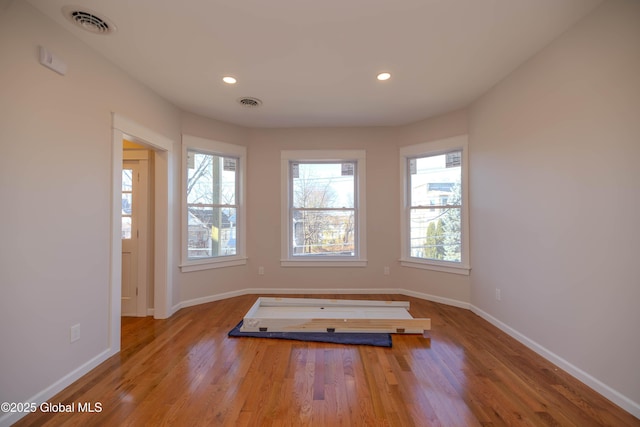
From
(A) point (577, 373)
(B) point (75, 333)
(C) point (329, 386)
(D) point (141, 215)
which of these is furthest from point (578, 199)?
(D) point (141, 215)

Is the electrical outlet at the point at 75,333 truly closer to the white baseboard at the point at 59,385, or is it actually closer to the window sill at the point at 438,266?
the white baseboard at the point at 59,385

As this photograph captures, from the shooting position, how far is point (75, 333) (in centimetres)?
214

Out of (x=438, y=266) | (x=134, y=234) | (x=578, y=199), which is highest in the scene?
(x=578, y=199)

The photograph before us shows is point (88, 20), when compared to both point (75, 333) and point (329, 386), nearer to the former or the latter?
point (75, 333)

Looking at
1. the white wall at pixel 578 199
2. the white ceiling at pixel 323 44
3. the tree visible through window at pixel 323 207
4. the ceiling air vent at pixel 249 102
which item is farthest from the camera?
the tree visible through window at pixel 323 207

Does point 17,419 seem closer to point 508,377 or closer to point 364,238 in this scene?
point 508,377

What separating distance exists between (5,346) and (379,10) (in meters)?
3.20

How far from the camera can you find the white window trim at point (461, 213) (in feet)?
12.2

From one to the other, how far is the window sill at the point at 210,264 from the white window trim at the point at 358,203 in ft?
2.24

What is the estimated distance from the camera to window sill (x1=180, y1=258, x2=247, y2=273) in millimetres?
3771

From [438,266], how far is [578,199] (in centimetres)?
206

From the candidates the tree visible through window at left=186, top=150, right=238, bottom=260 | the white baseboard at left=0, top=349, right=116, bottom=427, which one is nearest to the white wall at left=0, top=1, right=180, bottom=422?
the white baseboard at left=0, top=349, right=116, bottom=427

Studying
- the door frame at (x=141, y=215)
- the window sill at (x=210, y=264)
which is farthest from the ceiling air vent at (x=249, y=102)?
the window sill at (x=210, y=264)

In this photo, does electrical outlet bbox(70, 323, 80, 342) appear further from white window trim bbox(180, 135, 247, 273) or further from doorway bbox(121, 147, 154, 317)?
white window trim bbox(180, 135, 247, 273)
